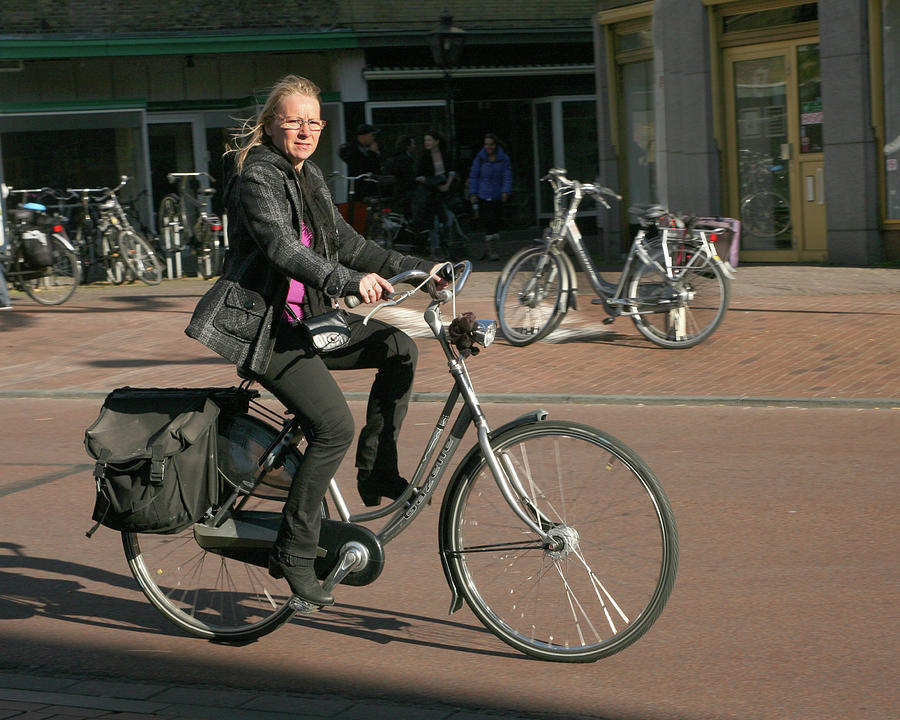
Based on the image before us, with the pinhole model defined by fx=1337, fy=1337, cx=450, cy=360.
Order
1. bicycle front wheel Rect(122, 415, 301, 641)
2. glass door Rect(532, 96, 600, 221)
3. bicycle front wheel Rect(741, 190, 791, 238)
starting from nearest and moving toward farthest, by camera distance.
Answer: bicycle front wheel Rect(122, 415, 301, 641)
bicycle front wheel Rect(741, 190, 791, 238)
glass door Rect(532, 96, 600, 221)

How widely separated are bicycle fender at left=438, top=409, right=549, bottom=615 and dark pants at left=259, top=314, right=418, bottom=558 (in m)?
0.32

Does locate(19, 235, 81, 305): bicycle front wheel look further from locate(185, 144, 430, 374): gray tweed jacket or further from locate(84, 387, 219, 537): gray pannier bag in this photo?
locate(185, 144, 430, 374): gray tweed jacket

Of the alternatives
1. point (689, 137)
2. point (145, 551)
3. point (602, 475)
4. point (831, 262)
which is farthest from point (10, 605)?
point (689, 137)

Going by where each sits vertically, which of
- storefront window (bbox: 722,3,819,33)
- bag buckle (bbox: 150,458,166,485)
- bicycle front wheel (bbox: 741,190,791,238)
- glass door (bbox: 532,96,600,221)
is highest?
storefront window (bbox: 722,3,819,33)

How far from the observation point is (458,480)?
13.7 feet

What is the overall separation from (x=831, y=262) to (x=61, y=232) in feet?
29.1

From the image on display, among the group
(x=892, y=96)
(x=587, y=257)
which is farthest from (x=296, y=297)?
(x=892, y=96)

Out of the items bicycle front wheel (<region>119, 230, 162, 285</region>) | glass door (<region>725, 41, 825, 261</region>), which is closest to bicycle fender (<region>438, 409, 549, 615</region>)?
glass door (<region>725, 41, 825, 261</region>)

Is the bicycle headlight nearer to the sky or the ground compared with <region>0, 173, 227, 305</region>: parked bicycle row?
nearer to the ground

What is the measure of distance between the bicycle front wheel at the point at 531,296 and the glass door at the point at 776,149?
629 cm

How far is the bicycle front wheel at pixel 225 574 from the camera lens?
173 inches

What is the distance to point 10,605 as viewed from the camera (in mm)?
5062

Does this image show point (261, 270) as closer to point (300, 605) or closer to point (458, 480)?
point (458, 480)

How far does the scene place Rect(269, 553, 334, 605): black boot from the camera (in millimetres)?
4250
